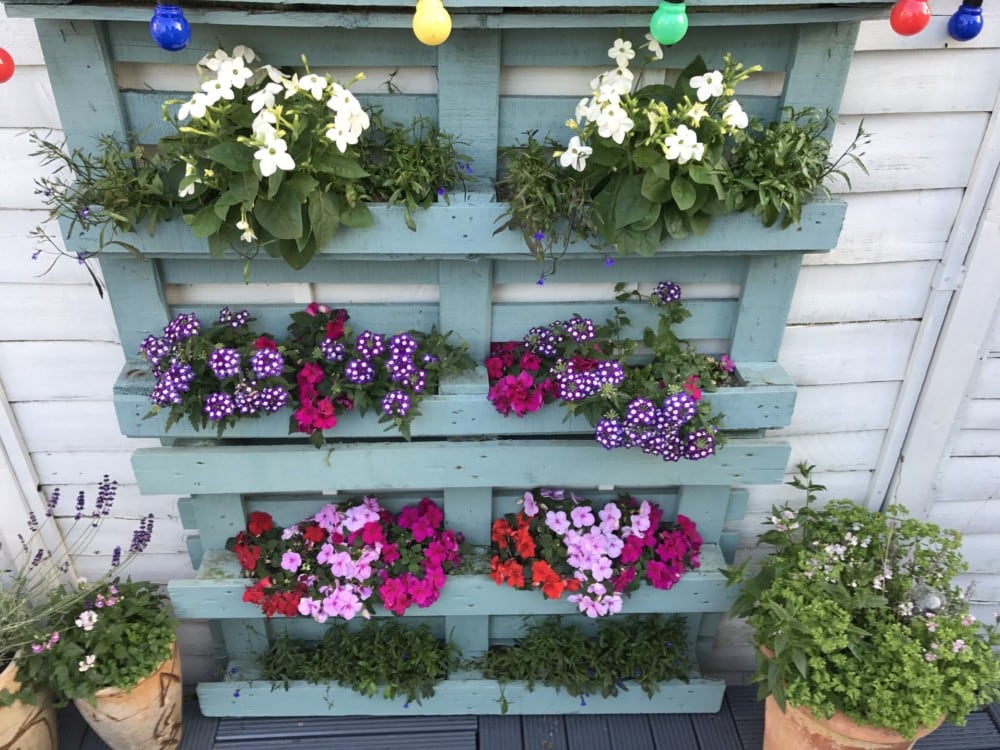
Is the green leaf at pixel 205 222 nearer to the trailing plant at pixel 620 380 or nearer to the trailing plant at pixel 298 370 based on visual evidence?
the trailing plant at pixel 298 370

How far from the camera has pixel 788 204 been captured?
5.49 feet

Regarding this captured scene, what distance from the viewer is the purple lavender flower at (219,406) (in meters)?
1.83

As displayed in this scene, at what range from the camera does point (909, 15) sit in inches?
57.4

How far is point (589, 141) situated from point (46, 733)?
7.26ft

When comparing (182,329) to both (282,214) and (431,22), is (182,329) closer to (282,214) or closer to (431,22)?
(282,214)

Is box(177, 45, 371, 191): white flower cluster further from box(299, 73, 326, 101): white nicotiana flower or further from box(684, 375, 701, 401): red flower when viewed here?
box(684, 375, 701, 401): red flower

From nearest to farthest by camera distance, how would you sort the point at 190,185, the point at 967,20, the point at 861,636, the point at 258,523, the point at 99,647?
1. the point at 190,185
2. the point at 967,20
3. the point at 861,636
4. the point at 99,647
5. the point at 258,523

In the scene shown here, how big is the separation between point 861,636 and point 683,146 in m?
1.34

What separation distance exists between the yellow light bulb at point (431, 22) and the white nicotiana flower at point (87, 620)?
5.78 ft

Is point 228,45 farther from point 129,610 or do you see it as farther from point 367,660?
point 367,660

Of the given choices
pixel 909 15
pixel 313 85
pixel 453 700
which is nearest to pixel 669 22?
pixel 909 15

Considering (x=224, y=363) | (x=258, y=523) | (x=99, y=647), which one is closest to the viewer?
(x=224, y=363)

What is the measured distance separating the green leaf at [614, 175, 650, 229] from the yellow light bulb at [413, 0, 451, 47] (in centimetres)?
50

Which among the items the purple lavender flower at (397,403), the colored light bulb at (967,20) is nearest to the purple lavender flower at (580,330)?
the purple lavender flower at (397,403)
